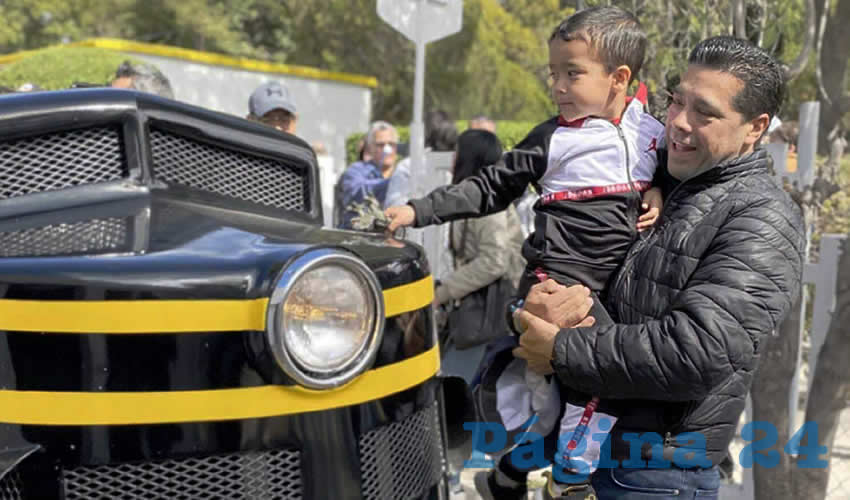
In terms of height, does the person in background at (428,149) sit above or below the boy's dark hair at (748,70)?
below

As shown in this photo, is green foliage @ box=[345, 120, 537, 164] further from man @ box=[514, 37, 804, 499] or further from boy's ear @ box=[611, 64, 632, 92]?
man @ box=[514, 37, 804, 499]

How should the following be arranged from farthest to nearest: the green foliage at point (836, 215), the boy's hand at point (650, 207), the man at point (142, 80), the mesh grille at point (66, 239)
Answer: the green foliage at point (836, 215)
the man at point (142, 80)
the boy's hand at point (650, 207)
the mesh grille at point (66, 239)

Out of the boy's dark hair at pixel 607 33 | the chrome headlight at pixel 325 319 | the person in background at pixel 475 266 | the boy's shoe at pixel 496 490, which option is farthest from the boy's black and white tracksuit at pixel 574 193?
the person in background at pixel 475 266

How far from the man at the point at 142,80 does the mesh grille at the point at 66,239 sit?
2.76 metres

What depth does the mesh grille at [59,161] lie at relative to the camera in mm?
2092

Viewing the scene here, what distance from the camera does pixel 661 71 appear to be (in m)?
4.50

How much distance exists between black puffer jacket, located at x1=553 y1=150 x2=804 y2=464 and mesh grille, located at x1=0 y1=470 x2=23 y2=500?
1107 millimetres

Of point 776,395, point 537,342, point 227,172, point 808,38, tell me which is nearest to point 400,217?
point 227,172

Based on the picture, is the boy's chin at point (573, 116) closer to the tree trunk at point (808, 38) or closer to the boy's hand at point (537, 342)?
the boy's hand at point (537, 342)

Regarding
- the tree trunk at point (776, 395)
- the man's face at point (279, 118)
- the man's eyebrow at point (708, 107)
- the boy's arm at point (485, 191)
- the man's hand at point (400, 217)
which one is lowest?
the tree trunk at point (776, 395)

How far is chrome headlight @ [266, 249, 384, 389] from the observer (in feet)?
5.89

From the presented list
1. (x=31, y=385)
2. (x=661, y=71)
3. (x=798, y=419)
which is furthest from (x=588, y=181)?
(x=798, y=419)

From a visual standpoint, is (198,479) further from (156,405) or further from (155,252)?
(155,252)

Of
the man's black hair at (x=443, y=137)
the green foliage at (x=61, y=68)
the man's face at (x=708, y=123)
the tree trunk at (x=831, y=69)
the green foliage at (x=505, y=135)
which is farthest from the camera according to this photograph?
the green foliage at (x=61, y=68)
